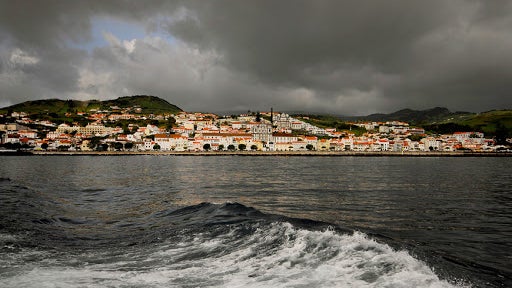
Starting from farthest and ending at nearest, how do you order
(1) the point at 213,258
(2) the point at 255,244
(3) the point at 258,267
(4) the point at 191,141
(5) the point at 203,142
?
(4) the point at 191,141 → (5) the point at 203,142 → (2) the point at 255,244 → (1) the point at 213,258 → (3) the point at 258,267

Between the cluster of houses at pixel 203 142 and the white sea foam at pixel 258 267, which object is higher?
the cluster of houses at pixel 203 142

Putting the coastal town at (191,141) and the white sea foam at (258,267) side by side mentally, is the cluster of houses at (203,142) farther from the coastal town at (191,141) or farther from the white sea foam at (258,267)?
the white sea foam at (258,267)

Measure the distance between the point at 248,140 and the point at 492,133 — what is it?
422 ft

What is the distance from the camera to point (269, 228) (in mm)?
10836

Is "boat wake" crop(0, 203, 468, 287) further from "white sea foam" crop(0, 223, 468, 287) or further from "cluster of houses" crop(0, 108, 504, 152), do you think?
"cluster of houses" crop(0, 108, 504, 152)

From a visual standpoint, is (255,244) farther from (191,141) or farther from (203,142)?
(191,141)

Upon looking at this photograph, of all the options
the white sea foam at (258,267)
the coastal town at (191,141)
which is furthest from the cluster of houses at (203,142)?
the white sea foam at (258,267)

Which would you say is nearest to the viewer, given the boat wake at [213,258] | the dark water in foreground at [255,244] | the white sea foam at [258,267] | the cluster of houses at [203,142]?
the white sea foam at [258,267]

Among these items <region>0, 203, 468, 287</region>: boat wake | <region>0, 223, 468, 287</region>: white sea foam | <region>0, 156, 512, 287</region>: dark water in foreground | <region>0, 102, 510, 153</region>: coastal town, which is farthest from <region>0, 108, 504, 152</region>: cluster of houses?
<region>0, 223, 468, 287</region>: white sea foam

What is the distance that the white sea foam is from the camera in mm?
6562

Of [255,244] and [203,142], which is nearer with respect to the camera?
[255,244]

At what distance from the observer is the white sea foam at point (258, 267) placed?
6.56 m

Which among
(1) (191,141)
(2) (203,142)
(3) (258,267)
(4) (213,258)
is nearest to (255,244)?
(4) (213,258)

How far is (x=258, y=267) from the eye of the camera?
7.54 metres
